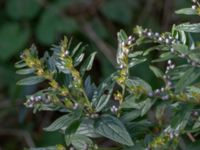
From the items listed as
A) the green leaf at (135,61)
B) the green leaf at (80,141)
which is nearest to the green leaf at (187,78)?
the green leaf at (135,61)

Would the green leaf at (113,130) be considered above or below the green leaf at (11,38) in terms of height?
below

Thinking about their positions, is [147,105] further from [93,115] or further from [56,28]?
[56,28]

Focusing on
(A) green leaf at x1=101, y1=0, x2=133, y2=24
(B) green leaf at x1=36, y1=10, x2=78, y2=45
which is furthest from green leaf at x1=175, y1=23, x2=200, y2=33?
(A) green leaf at x1=101, y1=0, x2=133, y2=24

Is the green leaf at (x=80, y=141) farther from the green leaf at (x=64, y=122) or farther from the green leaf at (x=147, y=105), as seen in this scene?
the green leaf at (x=147, y=105)

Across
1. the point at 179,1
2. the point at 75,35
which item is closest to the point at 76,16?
the point at 75,35

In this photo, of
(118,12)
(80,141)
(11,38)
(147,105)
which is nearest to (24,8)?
(11,38)

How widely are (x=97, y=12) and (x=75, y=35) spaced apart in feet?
0.67

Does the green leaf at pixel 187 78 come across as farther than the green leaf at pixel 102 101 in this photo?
No

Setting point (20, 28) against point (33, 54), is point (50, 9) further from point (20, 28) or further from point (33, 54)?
point (33, 54)

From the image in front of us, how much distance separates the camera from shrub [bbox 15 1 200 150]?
1.09 m

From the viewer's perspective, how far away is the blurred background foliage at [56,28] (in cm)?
325

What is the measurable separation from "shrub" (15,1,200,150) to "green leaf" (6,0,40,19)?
211cm

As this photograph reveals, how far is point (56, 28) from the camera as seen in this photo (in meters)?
3.25

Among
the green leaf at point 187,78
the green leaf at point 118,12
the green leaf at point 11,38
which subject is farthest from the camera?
the green leaf at point 118,12
